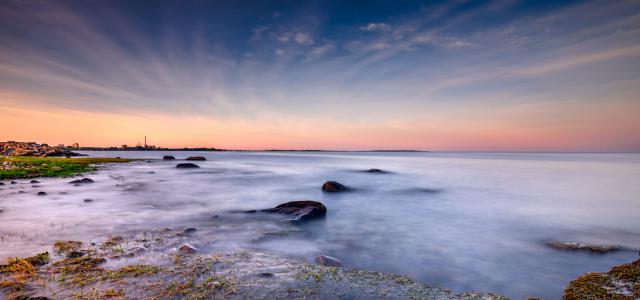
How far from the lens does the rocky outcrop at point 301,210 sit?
1179 cm

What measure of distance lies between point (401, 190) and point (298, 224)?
14.6m

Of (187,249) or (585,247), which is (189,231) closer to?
(187,249)

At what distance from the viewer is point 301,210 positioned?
12.3m

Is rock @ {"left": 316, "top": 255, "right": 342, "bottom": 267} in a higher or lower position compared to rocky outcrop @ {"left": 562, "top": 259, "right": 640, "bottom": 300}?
lower

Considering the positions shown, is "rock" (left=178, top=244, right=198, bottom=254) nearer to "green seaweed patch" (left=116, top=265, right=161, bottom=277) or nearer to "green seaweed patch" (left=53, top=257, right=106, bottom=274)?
"green seaweed patch" (left=116, top=265, right=161, bottom=277)

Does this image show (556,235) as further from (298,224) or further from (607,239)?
(298,224)

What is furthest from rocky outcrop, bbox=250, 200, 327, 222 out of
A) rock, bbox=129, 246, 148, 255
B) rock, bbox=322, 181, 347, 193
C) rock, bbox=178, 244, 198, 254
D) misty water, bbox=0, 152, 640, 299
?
rock, bbox=322, 181, 347, 193

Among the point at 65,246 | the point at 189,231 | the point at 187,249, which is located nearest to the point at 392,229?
the point at 189,231

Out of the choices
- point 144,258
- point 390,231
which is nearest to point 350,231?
point 390,231

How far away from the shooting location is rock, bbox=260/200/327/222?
465 inches

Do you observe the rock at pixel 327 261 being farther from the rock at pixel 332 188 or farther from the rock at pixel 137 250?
the rock at pixel 332 188

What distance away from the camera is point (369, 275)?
613cm

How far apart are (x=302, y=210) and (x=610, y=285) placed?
912 centimetres

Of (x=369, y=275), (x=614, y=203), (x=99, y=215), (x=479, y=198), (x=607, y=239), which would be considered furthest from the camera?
(x=479, y=198)
